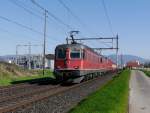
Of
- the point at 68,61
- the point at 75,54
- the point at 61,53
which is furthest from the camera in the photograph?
the point at 75,54

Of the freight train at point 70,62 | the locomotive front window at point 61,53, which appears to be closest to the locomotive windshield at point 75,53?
the freight train at point 70,62

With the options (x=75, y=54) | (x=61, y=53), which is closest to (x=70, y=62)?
(x=75, y=54)

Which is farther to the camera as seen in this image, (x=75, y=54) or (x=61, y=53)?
(x=75, y=54)

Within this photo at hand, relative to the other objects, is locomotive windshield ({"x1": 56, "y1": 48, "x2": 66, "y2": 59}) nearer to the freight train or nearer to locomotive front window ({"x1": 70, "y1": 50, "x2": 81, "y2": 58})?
the freight train

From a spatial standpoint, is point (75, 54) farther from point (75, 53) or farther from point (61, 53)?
point (61, 53)

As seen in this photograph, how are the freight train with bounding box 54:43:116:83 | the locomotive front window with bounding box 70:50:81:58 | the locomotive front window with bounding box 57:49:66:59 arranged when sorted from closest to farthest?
the freight train with bounding box 54:43:116:83 → the locomotive front window with bounding box 57:49:66:59 → the locomotive front window with bounding box 70:50:81:58

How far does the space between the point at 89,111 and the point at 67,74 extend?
21.7 m

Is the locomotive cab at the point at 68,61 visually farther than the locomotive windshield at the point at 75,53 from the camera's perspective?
No

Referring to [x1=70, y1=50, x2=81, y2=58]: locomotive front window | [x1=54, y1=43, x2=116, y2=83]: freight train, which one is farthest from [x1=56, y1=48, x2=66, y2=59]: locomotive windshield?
[x1=70, y1=50, x2=81, y2=58]: locomotive front window

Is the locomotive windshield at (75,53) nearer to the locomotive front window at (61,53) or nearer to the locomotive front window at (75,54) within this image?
the locomotive front window at (75,54)

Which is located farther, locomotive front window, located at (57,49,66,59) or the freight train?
locomotive front window, located at (57,49,66,59)

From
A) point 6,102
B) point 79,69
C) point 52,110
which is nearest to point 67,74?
point 79,69

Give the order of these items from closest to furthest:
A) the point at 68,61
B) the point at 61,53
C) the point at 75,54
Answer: the point at 68,61 < the point at 61,53 < the point at 75,54

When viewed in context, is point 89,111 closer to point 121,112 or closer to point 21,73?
point 121,112
